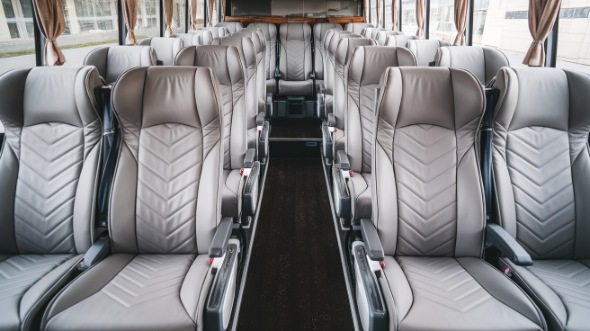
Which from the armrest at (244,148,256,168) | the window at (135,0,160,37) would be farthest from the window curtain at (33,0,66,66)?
the window at (135,0,160,37)

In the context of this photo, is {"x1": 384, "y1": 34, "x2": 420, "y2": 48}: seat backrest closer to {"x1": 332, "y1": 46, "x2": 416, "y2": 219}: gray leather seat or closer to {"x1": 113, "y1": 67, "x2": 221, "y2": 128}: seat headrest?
{"x1": 332, "y1": 46, "x2": 416, "y2": 219}: gray leather seat

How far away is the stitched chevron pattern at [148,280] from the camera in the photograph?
150 cm

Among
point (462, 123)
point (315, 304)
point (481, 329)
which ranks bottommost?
point (315, 304)

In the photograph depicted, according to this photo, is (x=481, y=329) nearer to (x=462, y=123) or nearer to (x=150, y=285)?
(x=462, y=123)

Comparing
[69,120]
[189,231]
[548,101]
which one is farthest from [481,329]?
[69,120]

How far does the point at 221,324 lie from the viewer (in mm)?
1353

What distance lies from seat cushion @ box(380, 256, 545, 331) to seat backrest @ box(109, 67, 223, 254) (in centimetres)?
89

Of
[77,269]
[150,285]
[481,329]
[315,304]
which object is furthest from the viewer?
[315,304]

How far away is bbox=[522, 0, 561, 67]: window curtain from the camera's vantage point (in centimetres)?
304

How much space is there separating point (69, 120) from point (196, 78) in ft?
2.19

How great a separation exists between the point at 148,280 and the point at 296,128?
383 cm

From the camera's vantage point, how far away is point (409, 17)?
303 inches

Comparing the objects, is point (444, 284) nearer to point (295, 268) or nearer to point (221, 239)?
point (221, 239)

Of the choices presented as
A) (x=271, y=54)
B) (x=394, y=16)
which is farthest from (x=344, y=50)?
(x=394, y=16)
